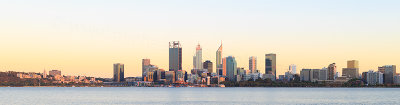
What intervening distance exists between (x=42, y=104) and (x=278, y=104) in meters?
50.9

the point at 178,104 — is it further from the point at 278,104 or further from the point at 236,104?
the point at 278,104

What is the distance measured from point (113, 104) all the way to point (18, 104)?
19484 mm

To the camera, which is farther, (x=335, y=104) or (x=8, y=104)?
(x=335, y=104)

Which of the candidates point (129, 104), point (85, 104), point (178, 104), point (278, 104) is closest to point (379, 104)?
point (278, 104)

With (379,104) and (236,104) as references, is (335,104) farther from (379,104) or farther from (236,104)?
(236,104)

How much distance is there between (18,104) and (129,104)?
22.9m

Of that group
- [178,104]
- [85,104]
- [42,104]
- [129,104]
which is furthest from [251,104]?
[42,104]

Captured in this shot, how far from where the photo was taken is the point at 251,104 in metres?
116

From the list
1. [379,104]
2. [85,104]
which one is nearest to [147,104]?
[85,104]

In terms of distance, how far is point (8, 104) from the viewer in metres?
112

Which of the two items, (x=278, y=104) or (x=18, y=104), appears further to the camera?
(x=278, y=104)

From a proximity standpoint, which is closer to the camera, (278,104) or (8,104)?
(8,104)

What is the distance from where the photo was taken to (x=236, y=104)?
11694 cm

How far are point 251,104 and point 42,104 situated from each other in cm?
4424
